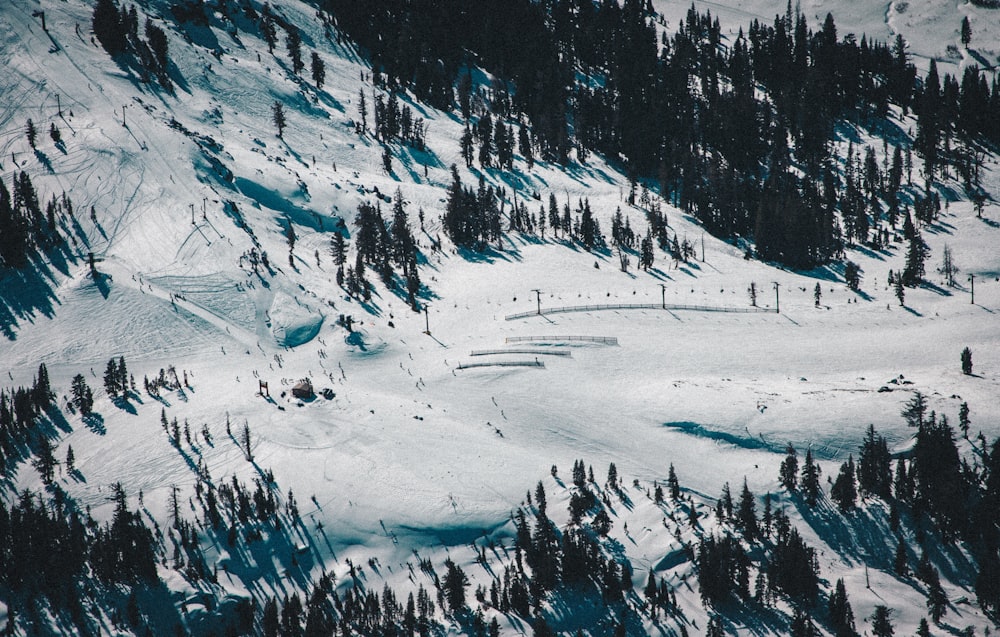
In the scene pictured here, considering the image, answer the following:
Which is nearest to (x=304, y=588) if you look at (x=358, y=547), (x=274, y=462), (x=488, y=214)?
(x=358, y=547)

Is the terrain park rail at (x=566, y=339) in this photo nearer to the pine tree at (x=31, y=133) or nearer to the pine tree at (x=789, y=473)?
the pine tree at (x=789, y=473)

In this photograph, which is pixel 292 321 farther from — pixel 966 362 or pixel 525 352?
pixel 966 362

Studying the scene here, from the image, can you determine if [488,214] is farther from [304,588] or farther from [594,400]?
[304,588]

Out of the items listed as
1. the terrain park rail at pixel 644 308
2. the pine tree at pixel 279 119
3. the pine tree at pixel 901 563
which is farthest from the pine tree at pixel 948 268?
the pine tree at pixel 279 119

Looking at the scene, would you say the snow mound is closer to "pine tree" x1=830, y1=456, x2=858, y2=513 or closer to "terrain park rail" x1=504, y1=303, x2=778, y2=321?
"terrain park rail" x1=504, y1=303, x2=778, y2=321

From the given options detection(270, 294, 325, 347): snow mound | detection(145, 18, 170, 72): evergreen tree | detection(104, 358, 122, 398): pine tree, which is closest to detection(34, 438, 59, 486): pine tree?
detection(104, 358, 122, 398): pine tree

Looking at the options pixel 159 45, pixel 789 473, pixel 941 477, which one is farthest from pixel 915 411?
pixel 159 45
